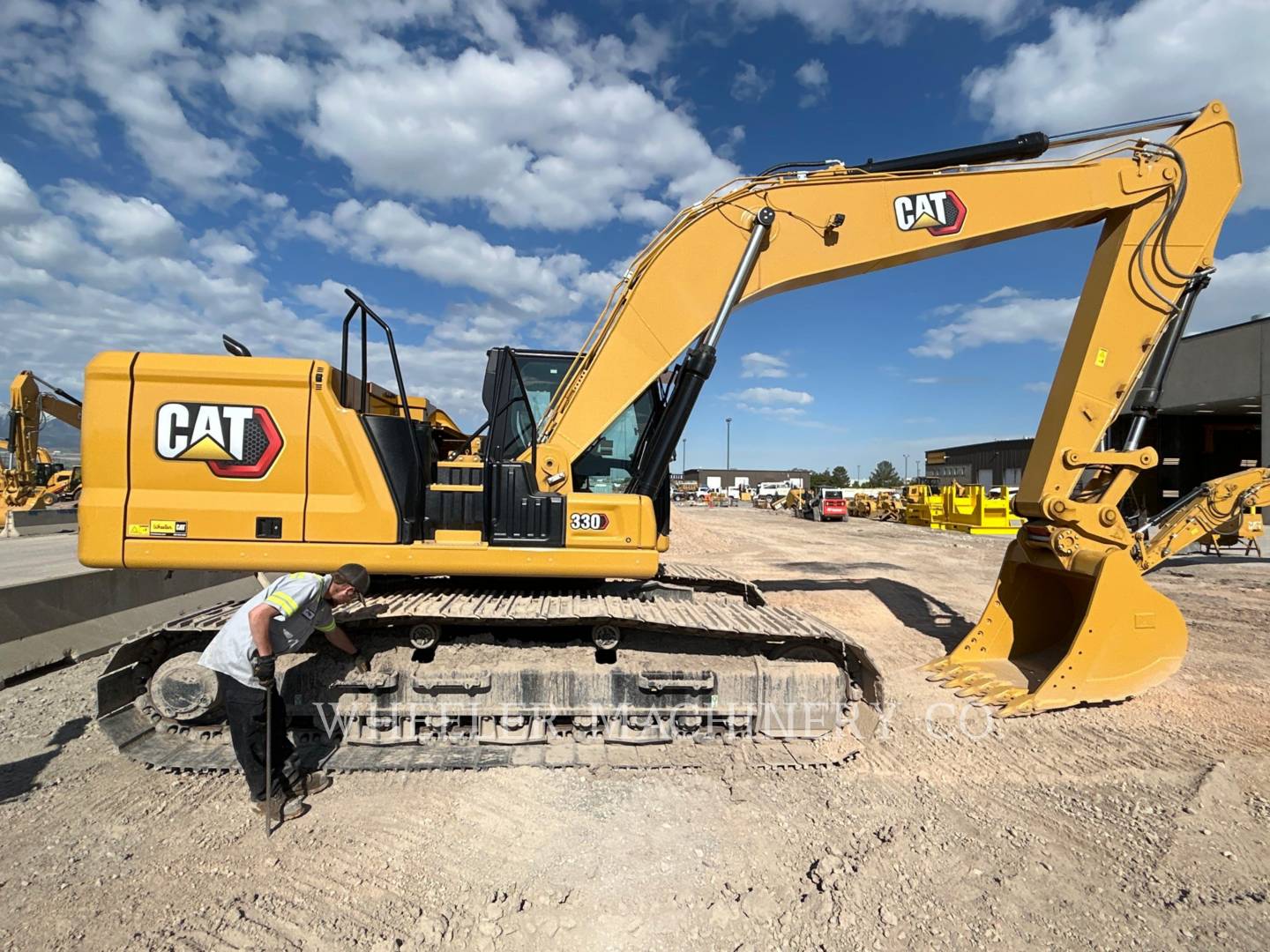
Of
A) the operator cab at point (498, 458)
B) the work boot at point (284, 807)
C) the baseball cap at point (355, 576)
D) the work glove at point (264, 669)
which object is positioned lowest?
the work boot at point (284, 807)

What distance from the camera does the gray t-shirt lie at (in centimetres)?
363

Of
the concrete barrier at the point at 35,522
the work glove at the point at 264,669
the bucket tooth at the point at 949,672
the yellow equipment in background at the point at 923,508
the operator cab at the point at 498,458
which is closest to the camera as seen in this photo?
the work glove at the point at 264,669

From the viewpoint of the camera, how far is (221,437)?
13.9 feet

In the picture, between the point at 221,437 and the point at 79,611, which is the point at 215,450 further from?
the point at 79,611

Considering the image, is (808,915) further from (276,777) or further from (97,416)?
(97,416)

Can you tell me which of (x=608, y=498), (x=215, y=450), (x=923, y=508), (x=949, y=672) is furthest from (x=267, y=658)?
(x=923, y=508)

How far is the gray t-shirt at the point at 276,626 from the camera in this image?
3.63 m

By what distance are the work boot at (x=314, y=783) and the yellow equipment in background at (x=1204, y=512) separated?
20.9 feet

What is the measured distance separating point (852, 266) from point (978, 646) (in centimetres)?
360

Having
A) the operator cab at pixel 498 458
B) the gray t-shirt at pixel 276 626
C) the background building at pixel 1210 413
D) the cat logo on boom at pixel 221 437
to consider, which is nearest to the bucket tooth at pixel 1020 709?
the operator cab at pixel 498 458

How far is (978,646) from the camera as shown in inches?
241

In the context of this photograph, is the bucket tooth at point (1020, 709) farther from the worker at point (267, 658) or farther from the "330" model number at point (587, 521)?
the worker at point (267, 658)

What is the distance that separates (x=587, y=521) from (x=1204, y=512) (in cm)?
541

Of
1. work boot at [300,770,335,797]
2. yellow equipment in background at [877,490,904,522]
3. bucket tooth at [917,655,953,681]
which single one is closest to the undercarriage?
work boot at [300,770,335,797]
